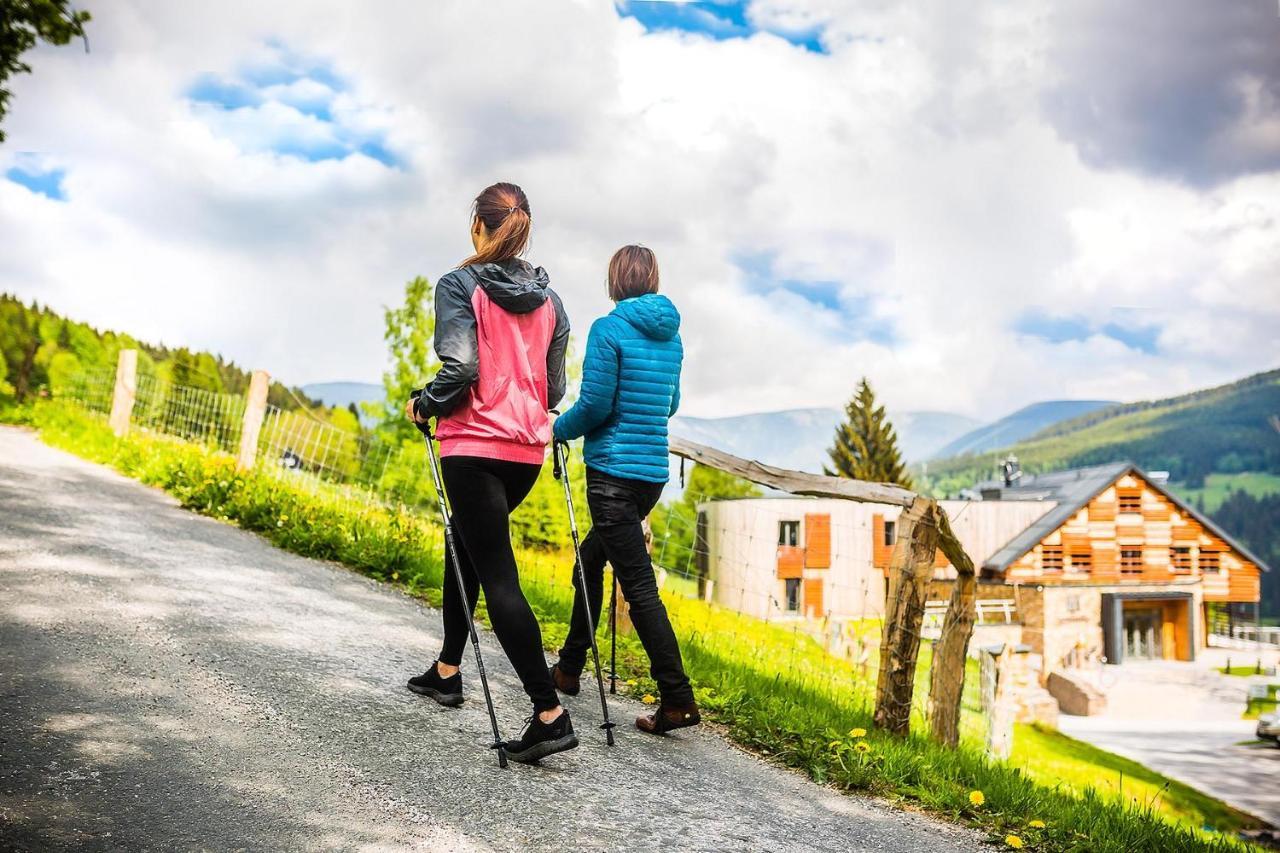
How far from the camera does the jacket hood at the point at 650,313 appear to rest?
3896mm

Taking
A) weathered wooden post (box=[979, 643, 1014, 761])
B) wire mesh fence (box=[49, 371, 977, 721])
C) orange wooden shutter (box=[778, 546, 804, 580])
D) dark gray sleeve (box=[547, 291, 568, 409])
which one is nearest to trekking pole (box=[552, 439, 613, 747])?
dark gray sleeve (box=[547, 291, 568, 409])

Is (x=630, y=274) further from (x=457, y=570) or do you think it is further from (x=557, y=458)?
(x=457, y=570)

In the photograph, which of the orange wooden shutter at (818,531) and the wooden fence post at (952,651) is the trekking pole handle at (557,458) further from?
the orange wooden shutter at (818,531)

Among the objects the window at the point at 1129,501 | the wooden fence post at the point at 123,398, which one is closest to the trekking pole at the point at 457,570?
the wooden fence post at the point at 123,398

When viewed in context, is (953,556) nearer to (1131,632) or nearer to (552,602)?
(552,602)

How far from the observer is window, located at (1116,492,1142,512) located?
161ft

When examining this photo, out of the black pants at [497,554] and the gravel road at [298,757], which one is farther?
the black pants at [497,554]

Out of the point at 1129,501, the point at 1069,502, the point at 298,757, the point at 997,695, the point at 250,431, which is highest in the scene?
the point at 1129,501

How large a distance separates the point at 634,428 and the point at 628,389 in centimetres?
16

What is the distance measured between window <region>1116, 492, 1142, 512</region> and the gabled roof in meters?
0.86

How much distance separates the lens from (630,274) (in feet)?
13.0

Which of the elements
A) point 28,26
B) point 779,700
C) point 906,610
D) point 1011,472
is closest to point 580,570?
point 779,700

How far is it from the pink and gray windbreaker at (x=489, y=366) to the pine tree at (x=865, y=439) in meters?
72.8

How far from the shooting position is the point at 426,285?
80.4 feet
